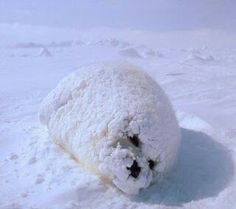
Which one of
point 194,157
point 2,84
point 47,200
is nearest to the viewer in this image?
point 47,200

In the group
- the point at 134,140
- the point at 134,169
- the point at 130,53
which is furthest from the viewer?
the point at 130,53

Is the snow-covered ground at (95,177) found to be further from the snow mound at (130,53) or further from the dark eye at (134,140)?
the snow mound at (130,53)

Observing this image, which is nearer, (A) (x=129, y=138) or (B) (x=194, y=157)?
(A) (x=129, y=138)

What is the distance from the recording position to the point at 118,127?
327cm

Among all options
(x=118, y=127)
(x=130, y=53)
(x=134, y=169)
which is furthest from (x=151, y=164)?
(x=130, y=53)

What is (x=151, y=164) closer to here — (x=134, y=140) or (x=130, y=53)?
(x=134, y=140)

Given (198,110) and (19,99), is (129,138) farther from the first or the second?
(19,99)

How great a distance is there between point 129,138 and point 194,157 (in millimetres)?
1028

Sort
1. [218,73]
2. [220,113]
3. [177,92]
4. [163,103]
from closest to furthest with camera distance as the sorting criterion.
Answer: [163,103] → [220,113] → [177,92] → [218,73]

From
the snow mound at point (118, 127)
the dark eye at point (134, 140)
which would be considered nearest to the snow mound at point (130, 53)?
the snow mound at point (118, 127)

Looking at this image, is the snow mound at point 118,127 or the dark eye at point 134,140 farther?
the dark eye at point 134,140

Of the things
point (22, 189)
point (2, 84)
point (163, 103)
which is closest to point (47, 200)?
point (22, 189)

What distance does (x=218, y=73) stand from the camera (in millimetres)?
11453

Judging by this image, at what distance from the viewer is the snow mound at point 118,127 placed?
3.17m
